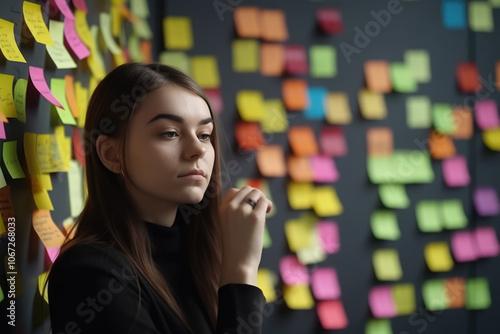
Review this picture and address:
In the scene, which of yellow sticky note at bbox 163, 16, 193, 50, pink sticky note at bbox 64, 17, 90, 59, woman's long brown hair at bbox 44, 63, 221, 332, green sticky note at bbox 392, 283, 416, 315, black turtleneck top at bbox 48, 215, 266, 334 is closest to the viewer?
black turtleneck top at bbox 48, 215, 266, 334

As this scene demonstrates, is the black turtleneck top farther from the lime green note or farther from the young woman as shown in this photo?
the lime green note

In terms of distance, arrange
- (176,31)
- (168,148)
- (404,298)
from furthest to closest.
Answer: (404,298) → (176,31) → (168,148)

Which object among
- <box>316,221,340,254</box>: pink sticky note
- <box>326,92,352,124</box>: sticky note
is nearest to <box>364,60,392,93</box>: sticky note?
<box>326,92,352,124</box>: sticky note

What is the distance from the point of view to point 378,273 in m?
2.01

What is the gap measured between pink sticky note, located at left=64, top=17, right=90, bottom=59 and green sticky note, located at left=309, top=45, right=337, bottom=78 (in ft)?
3.20

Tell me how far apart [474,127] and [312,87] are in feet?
2.14

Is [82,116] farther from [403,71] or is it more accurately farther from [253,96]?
[403,71]

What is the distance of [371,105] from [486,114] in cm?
46

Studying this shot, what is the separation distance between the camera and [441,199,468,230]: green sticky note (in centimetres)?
206

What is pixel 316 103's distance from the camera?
200 centimetres

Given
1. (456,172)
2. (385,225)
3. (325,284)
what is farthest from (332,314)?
(456,172)

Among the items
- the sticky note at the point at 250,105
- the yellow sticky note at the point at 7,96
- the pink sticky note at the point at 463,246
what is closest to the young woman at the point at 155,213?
the yellow sticky note at the point at 7,96

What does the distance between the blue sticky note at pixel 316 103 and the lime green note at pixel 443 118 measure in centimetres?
43

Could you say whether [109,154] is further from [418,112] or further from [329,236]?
[418,112]
